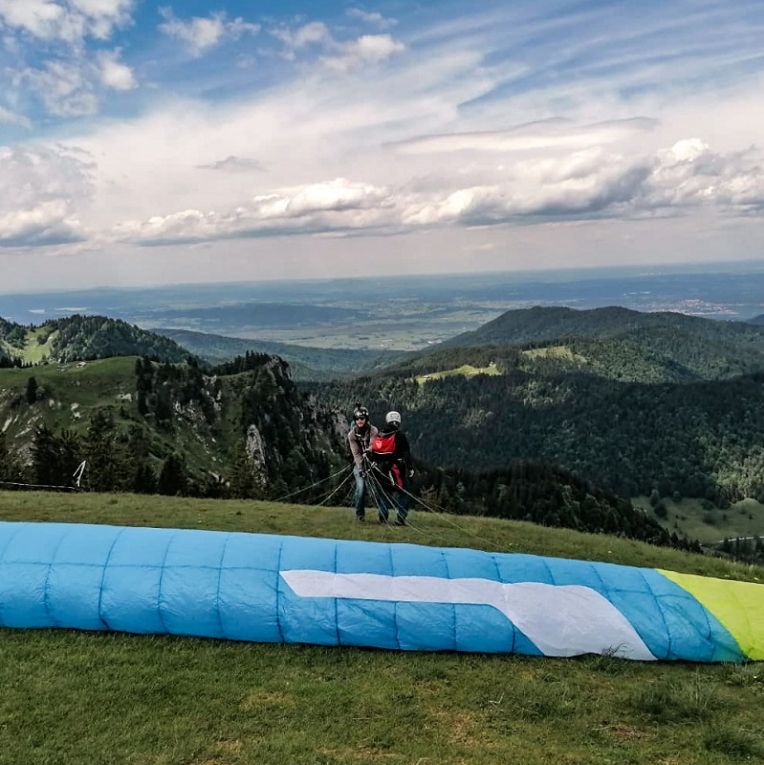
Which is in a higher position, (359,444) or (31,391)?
(359,444)

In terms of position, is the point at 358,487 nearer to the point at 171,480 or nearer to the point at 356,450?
the point at 356,450

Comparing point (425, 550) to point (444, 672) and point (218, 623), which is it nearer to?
point (444, 672)

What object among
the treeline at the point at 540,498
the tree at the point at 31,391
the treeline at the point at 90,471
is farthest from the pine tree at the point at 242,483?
the tree at the point at 31,391

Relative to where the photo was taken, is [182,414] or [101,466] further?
[182,414]

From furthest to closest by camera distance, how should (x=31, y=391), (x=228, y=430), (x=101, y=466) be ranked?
(x=228, y=430) → (x=31, y=391) → (x=101, y=466)

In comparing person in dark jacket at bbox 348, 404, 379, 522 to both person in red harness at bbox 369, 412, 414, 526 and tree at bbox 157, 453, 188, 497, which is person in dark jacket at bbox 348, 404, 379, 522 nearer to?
person in red harness at bbox 369, 412, 414, 526

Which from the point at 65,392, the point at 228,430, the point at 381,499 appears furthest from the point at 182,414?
the point at 381,499

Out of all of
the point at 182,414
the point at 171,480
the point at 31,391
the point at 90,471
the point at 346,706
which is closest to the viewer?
the point at 346,706

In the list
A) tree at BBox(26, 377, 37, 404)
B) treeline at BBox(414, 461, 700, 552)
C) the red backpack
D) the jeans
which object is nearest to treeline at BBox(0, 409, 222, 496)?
the jeans

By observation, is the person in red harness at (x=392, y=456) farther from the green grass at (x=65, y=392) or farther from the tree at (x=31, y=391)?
the tree at (x=31, y=391)

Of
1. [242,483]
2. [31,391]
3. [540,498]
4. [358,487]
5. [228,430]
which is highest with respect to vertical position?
[358,487]
